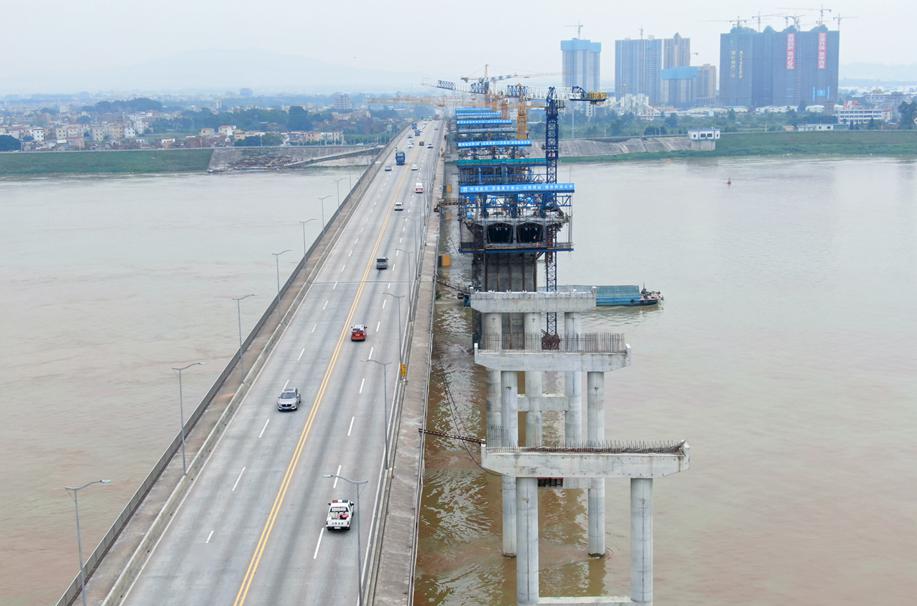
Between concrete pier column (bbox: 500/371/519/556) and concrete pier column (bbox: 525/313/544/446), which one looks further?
concrete pier column (bbox: 525/313/544/446)

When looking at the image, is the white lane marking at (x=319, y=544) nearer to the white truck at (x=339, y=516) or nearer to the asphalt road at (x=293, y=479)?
the asphalt road at (x=293, y=479)

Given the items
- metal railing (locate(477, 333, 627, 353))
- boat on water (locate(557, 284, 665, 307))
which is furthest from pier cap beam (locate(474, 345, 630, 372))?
boat on water (locate(557, 284, 665, 307))

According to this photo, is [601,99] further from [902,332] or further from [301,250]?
[902,332]

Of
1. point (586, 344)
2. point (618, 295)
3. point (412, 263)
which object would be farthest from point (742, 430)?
point (618, 295)

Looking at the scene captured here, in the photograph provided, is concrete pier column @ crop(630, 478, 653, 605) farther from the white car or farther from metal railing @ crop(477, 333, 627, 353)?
the white car

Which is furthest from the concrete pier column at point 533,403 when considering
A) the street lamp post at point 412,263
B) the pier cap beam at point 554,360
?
the street lamp post at point 412,263

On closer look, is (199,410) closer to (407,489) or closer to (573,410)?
(407,489)
